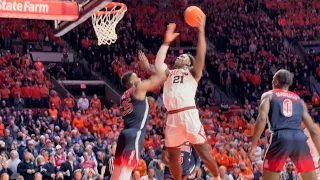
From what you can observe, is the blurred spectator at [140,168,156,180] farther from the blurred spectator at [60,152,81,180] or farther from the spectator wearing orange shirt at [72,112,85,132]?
the spectator wearing orange shirt at [72,112,85,132]

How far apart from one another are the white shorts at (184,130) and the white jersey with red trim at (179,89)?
143mm

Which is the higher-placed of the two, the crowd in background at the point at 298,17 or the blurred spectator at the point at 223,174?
the crowd in background at the point at 298,17

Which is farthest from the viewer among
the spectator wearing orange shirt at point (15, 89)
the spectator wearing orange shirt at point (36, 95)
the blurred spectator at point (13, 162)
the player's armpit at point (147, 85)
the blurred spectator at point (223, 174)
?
the spectator wearing orange shirt at point (36, 95)

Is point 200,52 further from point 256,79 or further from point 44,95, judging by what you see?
point 256,79

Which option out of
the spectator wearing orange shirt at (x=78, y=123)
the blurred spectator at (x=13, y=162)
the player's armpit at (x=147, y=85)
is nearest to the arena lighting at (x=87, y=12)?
the blurred spectator at (x=13, y=162)

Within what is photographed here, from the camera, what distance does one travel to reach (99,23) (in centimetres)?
1423

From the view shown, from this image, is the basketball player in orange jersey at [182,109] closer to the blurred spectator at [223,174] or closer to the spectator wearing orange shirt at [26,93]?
the blurred spectator at [223,174]

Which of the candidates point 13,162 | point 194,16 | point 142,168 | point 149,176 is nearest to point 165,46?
point 194,16

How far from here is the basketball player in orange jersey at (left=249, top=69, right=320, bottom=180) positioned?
7.48 m

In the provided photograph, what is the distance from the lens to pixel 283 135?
7484mm

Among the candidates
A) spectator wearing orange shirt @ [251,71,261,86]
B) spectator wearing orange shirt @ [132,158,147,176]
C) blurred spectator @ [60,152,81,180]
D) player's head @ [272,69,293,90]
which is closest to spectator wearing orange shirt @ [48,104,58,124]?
blurred spectator @ [60,152,81,180]

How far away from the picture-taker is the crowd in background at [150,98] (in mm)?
14953

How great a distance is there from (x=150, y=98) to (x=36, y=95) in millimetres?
4333

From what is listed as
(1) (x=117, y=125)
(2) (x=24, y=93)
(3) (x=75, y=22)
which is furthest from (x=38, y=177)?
(2) (x=24, y=93)
